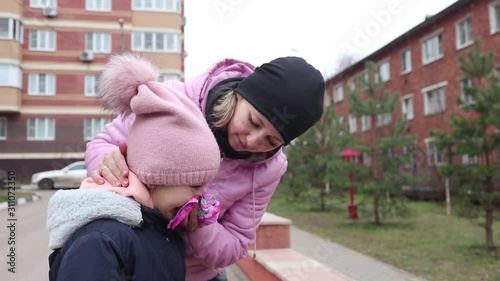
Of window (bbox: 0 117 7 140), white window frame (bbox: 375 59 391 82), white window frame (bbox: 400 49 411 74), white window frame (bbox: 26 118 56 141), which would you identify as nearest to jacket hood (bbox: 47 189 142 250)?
window (bbox: 0 117 7 140)

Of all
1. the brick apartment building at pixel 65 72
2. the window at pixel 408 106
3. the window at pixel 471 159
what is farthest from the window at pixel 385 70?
the window at pixel 471 159

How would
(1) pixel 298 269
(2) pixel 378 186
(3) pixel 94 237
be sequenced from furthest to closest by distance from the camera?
(2) pixel 378 186, (1) pixel 298 269, (3) pixel 94 237

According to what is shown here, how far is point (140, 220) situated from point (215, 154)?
10.6 inches

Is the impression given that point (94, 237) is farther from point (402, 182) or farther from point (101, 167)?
point (402, 182)

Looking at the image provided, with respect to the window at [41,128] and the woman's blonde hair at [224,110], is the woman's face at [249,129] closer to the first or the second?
the woman's blonde hair at [224,110]

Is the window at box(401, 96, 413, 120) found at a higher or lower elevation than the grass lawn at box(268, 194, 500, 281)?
higher

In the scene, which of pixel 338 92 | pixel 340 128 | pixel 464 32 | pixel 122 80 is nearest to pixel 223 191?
pixel 122 80

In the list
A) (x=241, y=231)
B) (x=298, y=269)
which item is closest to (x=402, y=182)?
(x=298, y=269)

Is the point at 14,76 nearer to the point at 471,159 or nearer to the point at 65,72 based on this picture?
the point at 65,72

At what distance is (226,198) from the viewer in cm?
149

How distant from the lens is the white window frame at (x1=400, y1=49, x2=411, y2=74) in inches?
758

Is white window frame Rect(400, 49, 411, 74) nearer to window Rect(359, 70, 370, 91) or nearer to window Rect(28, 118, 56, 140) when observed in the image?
window Rect(359, 70, 370, 91)

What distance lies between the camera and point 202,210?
1264 millimetres

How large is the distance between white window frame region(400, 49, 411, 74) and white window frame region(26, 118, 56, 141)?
47.9 ft
